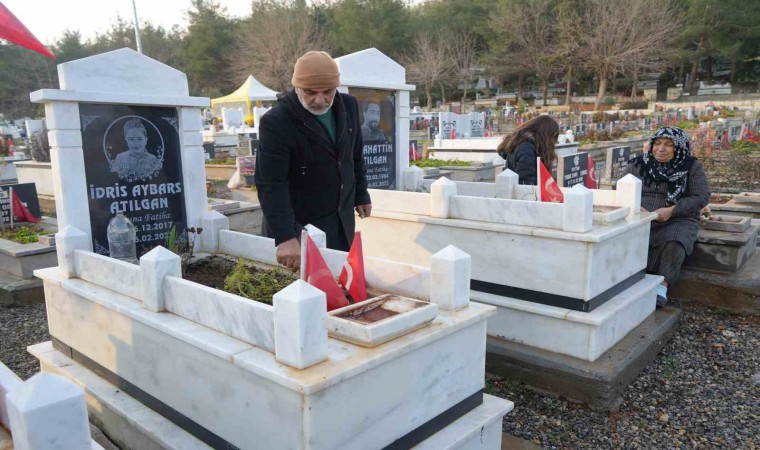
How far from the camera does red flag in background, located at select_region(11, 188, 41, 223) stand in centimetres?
754

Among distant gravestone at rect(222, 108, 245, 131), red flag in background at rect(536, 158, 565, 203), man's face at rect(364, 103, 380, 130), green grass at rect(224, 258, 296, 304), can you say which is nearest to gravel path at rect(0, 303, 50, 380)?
green grass at rect(224, 258, 296, 304)

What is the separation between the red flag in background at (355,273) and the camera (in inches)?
116

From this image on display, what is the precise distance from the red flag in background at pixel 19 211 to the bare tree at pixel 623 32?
1482 inches

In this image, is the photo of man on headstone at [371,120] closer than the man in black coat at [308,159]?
No

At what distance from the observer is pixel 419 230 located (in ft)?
15.8

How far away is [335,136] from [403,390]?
5.37ft

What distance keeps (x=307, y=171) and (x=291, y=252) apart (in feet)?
1.73

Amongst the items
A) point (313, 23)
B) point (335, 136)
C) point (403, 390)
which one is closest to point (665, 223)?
point (335, 136)

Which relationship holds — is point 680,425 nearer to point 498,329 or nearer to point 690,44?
point 498,329

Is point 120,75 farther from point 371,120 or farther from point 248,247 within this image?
point 371,120

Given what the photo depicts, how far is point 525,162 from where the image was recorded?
5.48 metres

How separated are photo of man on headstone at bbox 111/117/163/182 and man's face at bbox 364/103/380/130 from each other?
2384 mm

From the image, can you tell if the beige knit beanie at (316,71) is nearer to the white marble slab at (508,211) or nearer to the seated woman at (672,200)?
the white marble slab at (508,211)

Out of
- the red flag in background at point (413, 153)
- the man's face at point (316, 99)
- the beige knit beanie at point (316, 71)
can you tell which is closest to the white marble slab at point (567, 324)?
the man's face at point (316, 99)
